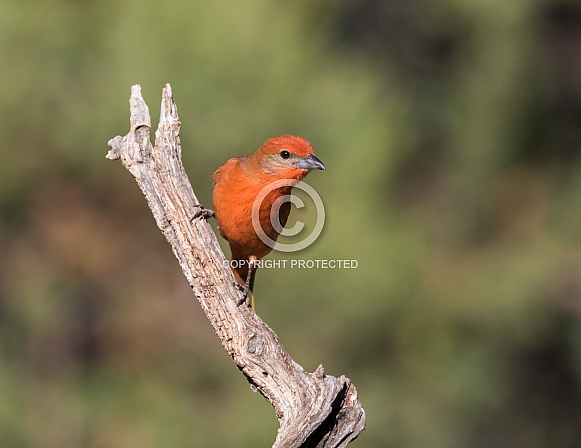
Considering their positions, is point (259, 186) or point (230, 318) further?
point (259, 186)

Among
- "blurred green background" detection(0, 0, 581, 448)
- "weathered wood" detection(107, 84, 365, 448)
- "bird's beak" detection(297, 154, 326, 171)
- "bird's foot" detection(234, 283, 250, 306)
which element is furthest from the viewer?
"blurred green background" detection(0, 0, 581, 448)

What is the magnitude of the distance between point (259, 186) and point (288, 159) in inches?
8.6

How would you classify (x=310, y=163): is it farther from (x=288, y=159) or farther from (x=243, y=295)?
(x=243, y=295)

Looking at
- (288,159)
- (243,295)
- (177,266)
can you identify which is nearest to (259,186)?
(288,159)

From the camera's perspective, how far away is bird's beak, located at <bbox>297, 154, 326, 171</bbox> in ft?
17.4

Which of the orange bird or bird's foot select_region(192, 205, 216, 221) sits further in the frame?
the orange bird

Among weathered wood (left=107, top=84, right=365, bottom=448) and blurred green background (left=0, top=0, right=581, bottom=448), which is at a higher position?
blurred green background (left=0, top=0, right=581, bottom=448)

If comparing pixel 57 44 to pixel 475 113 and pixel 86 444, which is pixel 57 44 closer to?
pixel 86 444

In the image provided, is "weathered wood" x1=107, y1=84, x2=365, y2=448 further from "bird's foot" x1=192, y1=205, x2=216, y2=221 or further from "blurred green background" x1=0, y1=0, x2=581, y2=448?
"blurred green background" x1=0, y1=0, x2=581, y2=448

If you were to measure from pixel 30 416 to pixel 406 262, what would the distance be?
3.46 m

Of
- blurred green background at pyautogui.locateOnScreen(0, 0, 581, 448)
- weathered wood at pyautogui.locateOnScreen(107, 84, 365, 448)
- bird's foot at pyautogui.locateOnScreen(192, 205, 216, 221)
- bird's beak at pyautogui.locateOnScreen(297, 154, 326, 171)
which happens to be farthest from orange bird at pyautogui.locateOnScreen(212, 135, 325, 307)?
blurred green background at pyautogui.locateOnScreen(0, 0, 581, 448)

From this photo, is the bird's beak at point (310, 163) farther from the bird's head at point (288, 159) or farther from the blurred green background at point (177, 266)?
the blurred green background at point (177, 266)

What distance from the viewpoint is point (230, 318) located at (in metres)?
4.70

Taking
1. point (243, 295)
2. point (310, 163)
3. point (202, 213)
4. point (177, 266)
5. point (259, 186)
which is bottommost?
point (243, 295)
